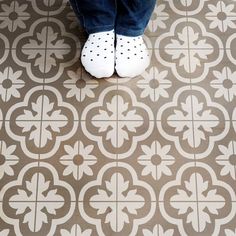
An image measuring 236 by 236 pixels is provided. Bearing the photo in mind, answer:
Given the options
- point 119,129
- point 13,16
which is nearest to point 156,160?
point 119,129

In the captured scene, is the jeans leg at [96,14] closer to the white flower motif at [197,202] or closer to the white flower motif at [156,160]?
the white flower motif at [156,160]

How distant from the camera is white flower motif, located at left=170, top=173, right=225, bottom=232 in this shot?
101 centimetres

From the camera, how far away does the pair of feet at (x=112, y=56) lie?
1101 mm

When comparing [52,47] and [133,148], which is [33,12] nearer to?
[52,47]

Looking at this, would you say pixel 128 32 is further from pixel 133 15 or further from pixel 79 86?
pixel 79 86

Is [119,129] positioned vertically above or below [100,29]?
below

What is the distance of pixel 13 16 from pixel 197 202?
67 cm

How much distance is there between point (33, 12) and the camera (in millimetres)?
1195

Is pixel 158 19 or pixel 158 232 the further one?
pixel 158 19

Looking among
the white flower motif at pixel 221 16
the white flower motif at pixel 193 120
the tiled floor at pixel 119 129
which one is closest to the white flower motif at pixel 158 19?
the tiled floor at pixel 119 129

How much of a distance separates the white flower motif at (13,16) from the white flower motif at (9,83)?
0.41 ft

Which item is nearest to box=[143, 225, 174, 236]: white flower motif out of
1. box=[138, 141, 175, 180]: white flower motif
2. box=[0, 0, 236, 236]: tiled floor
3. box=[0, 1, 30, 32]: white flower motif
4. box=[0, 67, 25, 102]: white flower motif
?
box=[0, 0, 236, 236]: tiled floor

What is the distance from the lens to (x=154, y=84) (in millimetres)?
1122

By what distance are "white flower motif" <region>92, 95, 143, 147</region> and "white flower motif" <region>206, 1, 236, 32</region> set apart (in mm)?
323
